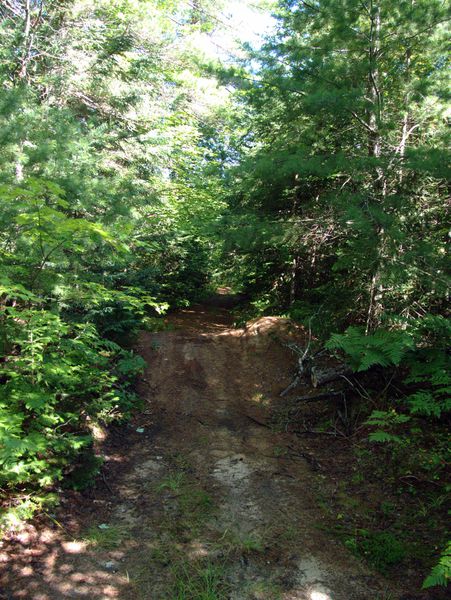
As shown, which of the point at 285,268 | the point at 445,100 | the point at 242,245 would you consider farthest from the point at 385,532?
the point at 285,268

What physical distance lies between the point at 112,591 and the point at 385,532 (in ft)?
8.49

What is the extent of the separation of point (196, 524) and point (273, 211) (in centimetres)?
675

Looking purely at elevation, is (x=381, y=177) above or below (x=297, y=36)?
below

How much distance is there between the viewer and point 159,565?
3.56 m

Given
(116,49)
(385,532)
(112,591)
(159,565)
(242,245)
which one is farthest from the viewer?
(116,49)

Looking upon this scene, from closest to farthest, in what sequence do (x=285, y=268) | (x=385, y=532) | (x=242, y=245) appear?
(x=385, y=532), (x=242, y=245), (x=285, y=268)

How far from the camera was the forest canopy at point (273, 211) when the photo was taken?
415 cm

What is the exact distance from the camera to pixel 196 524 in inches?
162

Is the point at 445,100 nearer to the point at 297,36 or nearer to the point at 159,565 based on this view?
the point at 297,36

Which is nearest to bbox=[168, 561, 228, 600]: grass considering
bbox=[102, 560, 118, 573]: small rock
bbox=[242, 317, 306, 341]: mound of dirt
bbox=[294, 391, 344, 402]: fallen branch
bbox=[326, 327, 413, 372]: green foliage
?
bbox=[102, 560, 118, 573]: small rock

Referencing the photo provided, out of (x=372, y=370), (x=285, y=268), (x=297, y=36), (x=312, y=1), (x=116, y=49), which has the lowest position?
(x=372, y=370)

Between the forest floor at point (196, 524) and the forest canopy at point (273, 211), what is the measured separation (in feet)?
1.46

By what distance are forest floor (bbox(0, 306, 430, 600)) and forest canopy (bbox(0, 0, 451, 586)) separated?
17.5 inches

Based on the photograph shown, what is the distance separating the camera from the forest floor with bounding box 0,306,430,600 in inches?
130
